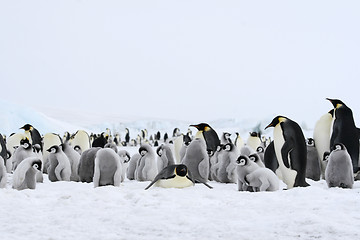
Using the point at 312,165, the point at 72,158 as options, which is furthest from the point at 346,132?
the point at 72,158

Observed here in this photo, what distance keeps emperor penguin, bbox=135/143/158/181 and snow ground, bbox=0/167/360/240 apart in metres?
2.48

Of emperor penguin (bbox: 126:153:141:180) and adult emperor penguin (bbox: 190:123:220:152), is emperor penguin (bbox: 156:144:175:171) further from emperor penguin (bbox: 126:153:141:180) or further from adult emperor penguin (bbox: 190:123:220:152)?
adult emperor penguin (bbox: 190:123:220:152)

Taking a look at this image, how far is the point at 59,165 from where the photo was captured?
20.6 ft

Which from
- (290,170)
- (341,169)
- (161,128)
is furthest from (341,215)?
(161,128)

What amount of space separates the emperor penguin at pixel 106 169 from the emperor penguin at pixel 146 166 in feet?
4.24

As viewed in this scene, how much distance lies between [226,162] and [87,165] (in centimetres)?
196

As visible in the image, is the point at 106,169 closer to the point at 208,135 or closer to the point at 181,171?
the point at 181,171

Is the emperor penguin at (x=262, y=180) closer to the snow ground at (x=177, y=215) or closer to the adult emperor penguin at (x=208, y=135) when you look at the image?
the snow ground at (x=177, y=215)

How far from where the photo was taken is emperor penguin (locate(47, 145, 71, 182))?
6273 mm

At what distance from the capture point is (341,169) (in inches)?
180

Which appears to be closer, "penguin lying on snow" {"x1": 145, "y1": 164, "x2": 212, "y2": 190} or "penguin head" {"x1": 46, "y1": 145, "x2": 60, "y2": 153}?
"penguin lying on snow" {"x1": 145, "y1": 164, "x2": 212, "y2": 190}

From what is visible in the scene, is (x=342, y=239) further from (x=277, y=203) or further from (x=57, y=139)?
(x=57, y=139)

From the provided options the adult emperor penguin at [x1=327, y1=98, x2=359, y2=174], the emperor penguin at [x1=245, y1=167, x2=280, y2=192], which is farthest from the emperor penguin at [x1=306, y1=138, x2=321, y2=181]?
the emperor penguin at [x1=245, y1=167, x2=280, y2=192]

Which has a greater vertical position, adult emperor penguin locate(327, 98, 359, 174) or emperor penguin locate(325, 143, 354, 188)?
adult emperor penguin locate(327, 98, 359, 174)
